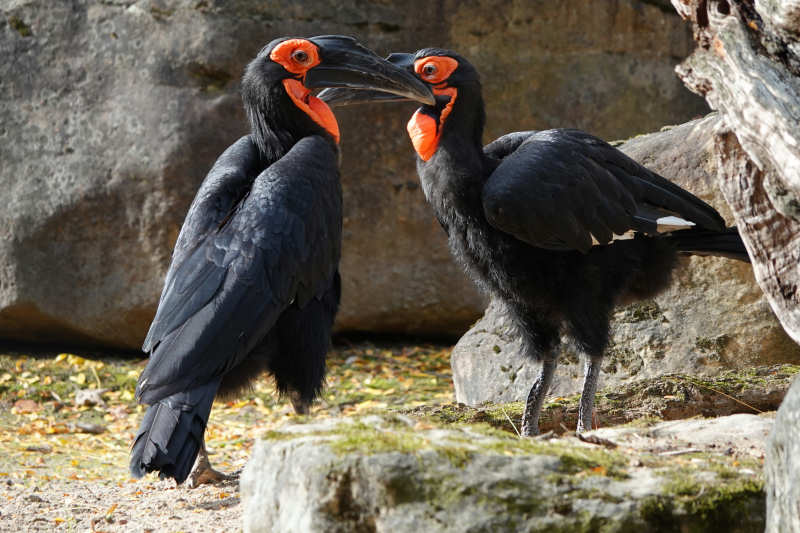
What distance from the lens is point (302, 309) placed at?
3.92 meters

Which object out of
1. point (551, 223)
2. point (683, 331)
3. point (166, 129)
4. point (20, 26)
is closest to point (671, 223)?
point (551, 223)

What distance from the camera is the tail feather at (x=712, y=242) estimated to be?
385 cm

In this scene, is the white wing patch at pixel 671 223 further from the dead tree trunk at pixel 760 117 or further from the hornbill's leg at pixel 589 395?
the dead tree trunk at pixel 760 117

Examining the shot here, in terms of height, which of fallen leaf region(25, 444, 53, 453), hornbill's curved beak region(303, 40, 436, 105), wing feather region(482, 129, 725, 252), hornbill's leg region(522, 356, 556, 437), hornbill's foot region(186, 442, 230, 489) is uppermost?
hornbill's curved beak region(303, 40, 436, 105)

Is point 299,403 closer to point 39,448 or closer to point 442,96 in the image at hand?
point 442,96

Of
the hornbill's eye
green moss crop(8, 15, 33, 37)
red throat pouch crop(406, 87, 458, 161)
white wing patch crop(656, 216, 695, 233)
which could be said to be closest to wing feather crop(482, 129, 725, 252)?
white wing patch crop(656, 216, 695, 233)

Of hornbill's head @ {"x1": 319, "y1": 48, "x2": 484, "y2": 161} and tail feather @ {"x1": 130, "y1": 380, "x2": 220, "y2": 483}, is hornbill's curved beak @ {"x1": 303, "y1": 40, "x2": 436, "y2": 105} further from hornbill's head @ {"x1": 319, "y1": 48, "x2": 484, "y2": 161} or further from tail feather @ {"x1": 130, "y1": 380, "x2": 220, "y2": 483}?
tail feather @ {"x1": 130, "y1": 380, "x2": 220, "y2": 483}

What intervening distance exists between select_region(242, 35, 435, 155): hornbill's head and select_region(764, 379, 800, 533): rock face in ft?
8.04

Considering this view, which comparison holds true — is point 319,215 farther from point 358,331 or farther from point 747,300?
point 358,331

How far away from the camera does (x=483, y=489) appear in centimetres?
206

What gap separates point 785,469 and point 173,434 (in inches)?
75.2

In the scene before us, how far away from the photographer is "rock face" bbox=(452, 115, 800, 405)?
4492 millimetres

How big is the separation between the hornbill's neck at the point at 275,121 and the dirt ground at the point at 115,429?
3.66ft

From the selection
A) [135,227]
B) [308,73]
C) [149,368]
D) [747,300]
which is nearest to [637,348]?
[747,300]
